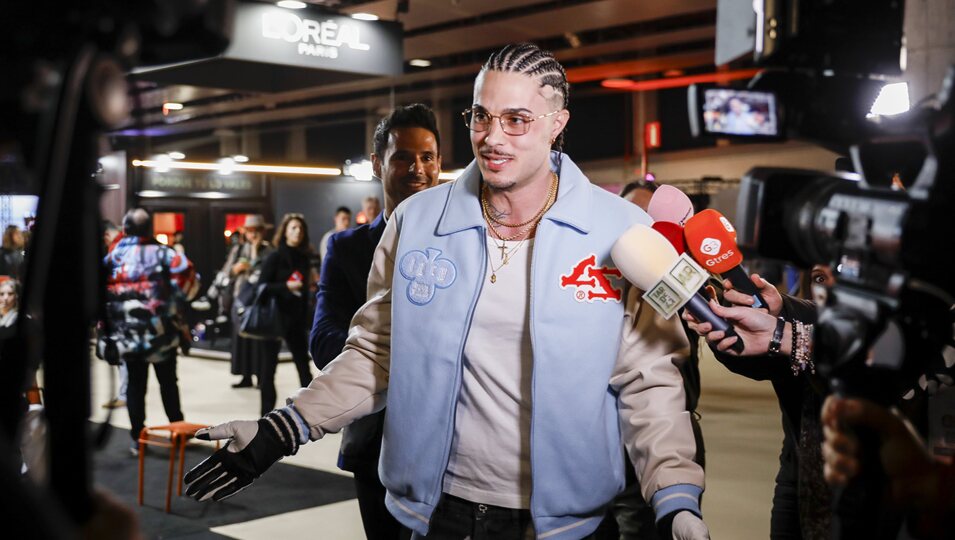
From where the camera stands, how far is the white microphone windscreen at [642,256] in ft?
6.17

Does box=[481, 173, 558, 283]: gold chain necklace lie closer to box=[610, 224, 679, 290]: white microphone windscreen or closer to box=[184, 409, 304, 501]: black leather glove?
box=[610, 224, 679, 290]: white microphone windscreen

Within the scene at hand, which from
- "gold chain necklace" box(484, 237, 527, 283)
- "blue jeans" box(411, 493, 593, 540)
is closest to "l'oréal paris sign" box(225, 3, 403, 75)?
"gold chain necklace" box(484, 237, 527, 283)

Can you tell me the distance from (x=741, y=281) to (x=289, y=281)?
5456mm

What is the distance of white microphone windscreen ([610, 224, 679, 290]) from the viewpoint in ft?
6.17

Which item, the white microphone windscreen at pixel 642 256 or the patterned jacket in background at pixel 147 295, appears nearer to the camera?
the white microphone windscreen at pixel 642 256

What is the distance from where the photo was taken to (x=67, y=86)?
0.97 m

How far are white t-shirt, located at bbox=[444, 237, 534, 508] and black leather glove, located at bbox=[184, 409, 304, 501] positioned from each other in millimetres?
359

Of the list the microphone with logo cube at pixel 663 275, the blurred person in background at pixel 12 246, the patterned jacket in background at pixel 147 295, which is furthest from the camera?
the patterned jacket in background at pixel 147 295

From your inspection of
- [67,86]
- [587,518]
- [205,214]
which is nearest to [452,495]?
[587,518]

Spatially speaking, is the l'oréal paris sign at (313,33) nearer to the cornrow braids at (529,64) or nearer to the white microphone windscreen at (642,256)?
the cornrow braids at (529,64)

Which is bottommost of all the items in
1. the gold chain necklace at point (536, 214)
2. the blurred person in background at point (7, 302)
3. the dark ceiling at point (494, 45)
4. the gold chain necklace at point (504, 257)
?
the blurred person in background at point (7, 302)

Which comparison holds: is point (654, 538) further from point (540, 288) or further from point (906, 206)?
point (906, 206)

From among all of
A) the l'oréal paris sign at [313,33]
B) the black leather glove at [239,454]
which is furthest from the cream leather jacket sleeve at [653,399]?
the l'oréal paris sign at [313,33]

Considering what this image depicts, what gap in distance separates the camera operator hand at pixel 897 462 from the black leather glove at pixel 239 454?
1164 millimetres
